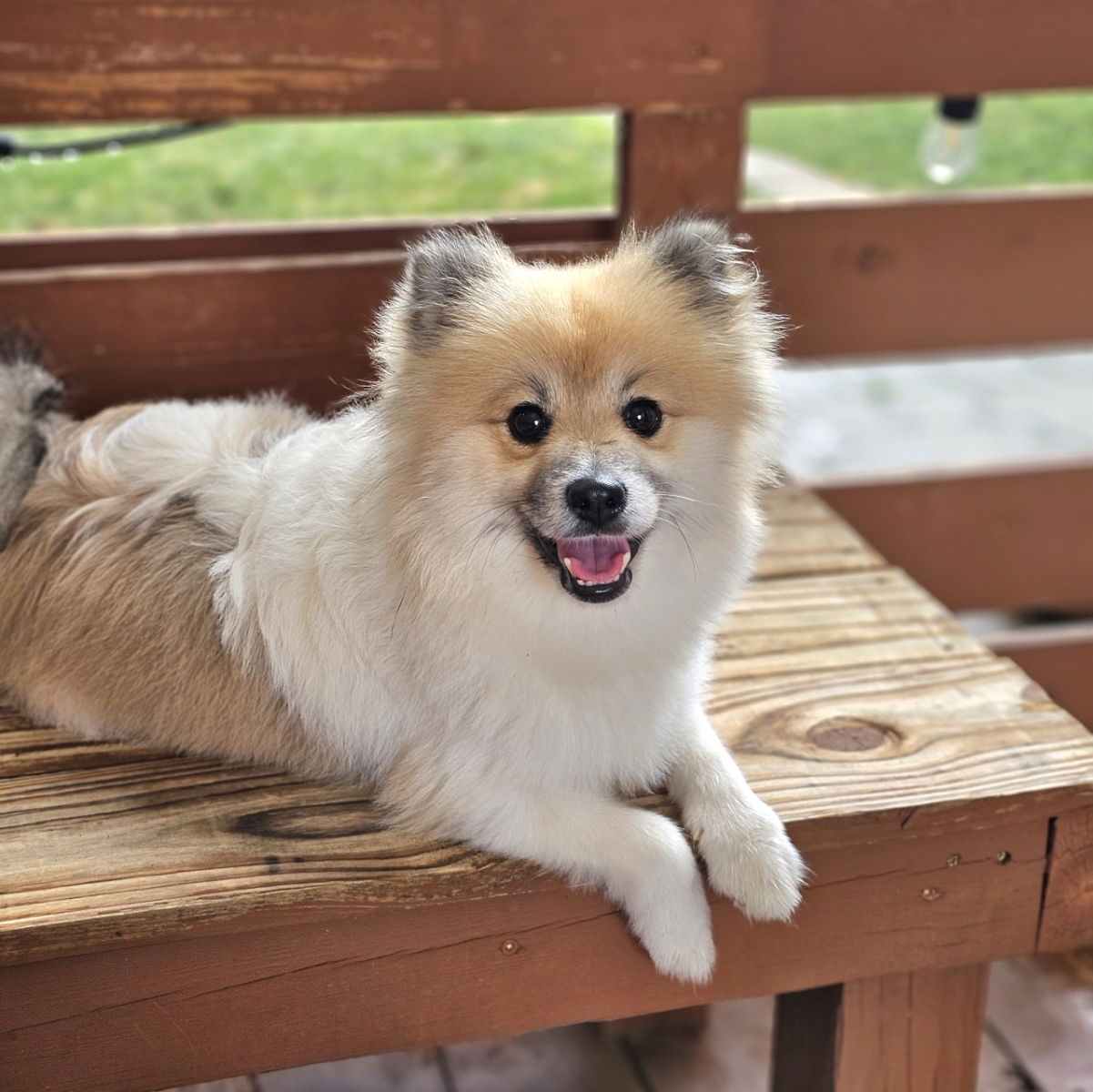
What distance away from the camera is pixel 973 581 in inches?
100

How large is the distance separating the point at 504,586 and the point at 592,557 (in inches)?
3.8

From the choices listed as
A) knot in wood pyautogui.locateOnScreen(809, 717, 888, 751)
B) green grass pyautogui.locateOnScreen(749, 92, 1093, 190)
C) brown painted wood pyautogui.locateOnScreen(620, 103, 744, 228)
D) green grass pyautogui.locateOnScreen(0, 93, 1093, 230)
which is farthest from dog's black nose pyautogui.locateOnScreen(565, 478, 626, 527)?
green grass pyautogui.locateOnScreen(749, 92, 1093, 190)

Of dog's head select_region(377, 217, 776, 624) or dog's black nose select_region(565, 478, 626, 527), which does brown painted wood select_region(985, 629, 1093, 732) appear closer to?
dog's head select_region(377, 217, 776, 624)

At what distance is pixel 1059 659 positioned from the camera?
253 cm

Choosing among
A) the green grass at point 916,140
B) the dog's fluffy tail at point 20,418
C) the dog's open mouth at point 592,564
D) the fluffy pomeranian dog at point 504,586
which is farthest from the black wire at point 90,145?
the green grass at point 916,140

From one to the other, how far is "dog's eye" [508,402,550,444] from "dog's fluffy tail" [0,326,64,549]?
683 millimetres

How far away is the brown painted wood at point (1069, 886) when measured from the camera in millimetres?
1467

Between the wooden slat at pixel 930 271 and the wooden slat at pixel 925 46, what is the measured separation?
0.69ft

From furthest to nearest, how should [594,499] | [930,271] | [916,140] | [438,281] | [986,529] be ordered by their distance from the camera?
1. [916,140]
2. [986,529]
3. [930,271]
4. [438,281]
5. [594,499]

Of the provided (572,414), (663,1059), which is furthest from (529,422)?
(663,1059)

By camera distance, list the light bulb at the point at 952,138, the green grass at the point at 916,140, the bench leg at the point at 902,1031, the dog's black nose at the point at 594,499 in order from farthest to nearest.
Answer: the green grass at the point at 916,140 → the light bulb at the point at 952,138 → the bench leg at the point at 902,1031 → the dog's black nose at the point at 594,499

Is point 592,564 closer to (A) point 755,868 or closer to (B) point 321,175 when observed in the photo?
(A) point 755,868

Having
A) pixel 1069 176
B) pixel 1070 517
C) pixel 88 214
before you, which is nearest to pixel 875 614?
pixel 1070 517

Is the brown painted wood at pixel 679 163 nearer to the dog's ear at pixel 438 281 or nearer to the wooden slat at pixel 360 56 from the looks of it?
the wooden slat at pixel 360 56
